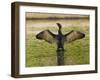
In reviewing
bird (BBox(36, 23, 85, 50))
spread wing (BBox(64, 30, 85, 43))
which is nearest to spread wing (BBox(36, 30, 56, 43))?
bird (BBox(36, 23, 85, 50))

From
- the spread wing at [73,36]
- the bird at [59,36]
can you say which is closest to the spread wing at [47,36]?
the bird at [59,36]

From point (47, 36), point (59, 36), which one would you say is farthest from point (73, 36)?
point (47, 36)

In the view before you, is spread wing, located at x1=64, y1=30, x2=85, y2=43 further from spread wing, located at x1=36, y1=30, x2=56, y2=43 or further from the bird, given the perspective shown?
spread wing, located at x1=36, y1=30, x2=56, y2=43

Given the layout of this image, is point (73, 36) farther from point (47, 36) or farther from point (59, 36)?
point (47, 36)

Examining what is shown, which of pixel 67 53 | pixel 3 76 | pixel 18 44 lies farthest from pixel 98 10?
pixel 3 76

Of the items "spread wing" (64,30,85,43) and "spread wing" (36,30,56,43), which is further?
"spread wing" (64,30,85,43)

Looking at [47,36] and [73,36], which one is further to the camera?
[73,36]
